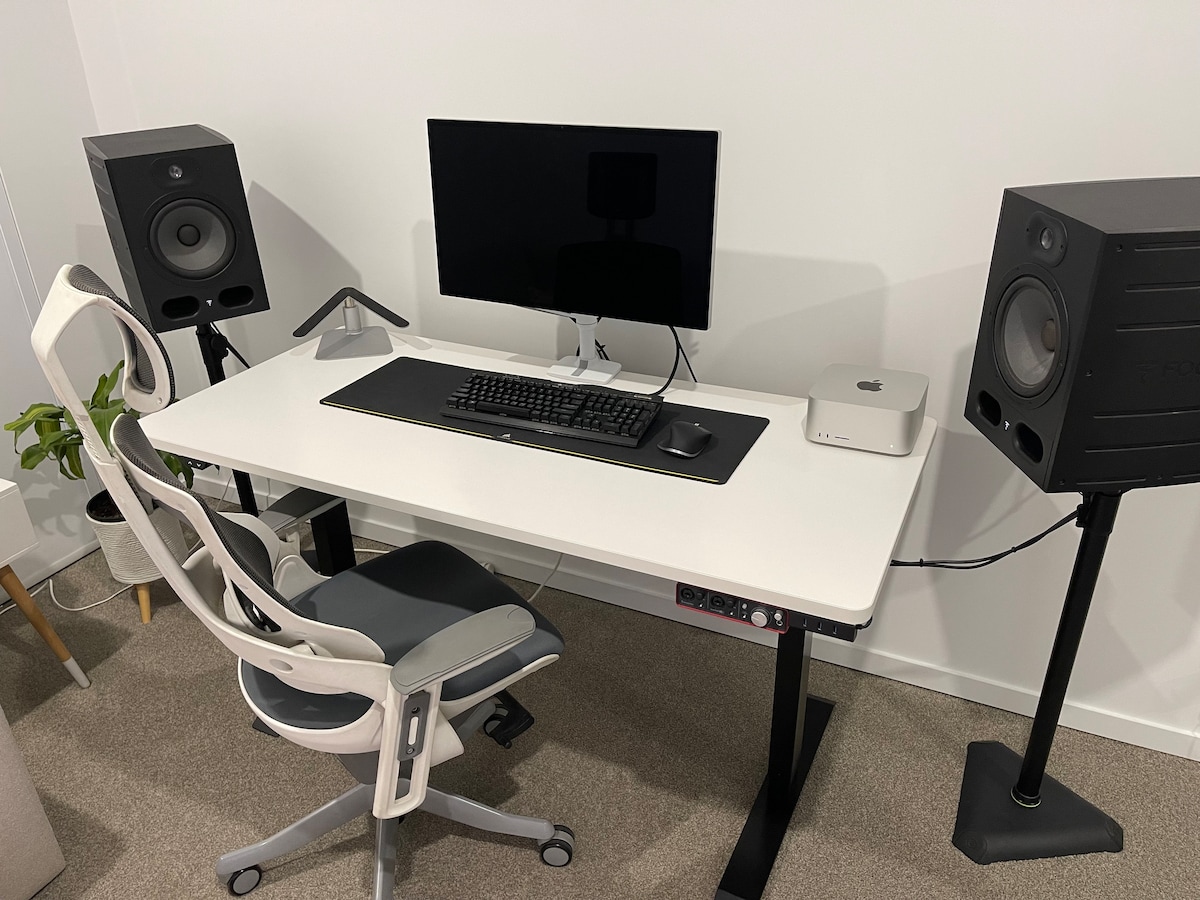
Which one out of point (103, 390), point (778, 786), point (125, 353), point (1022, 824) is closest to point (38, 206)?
point (103, 390)

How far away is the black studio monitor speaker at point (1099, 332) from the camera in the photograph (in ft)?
3.92

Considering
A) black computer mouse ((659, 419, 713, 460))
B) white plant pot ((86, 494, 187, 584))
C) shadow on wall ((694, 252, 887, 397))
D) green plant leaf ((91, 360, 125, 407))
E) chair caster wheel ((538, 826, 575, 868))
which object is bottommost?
chair caster wheel ((538, 826, 575, 868))

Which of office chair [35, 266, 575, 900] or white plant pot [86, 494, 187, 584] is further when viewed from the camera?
white plant pot [86, 494, 187, 584]

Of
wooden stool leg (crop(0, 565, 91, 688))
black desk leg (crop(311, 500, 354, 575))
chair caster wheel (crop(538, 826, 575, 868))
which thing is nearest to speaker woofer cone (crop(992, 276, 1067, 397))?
chair caster wheel (crop(538, 826, 575, 868))

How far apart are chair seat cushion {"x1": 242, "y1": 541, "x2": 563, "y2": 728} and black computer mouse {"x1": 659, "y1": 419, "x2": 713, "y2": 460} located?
1.28 feet

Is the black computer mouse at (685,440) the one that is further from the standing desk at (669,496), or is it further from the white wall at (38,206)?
the white wall at (38,206)

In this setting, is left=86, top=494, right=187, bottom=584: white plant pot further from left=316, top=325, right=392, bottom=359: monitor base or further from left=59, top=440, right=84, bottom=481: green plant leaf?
left=316, top=325, right=392, bottom=359: monitor base

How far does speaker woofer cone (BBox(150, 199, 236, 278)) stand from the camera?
2.07 meters

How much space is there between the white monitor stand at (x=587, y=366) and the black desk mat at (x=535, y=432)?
0.61 feet

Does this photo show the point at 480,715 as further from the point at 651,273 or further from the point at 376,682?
the point at 651,273

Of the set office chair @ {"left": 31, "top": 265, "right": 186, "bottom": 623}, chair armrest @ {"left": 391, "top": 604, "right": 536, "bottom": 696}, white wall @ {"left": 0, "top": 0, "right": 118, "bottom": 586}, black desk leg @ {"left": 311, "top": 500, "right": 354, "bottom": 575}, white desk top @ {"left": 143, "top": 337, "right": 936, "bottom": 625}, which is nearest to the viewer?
office chair @ {"left": 31, "top": 265, "right": 186, "bottom": 623}

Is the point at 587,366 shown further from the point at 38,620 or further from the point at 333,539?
the point at 38,620

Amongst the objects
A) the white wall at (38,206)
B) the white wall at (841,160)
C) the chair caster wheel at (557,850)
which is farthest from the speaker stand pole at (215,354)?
the chair caster wheel at (557,850)

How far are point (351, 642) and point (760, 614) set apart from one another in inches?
23.8
